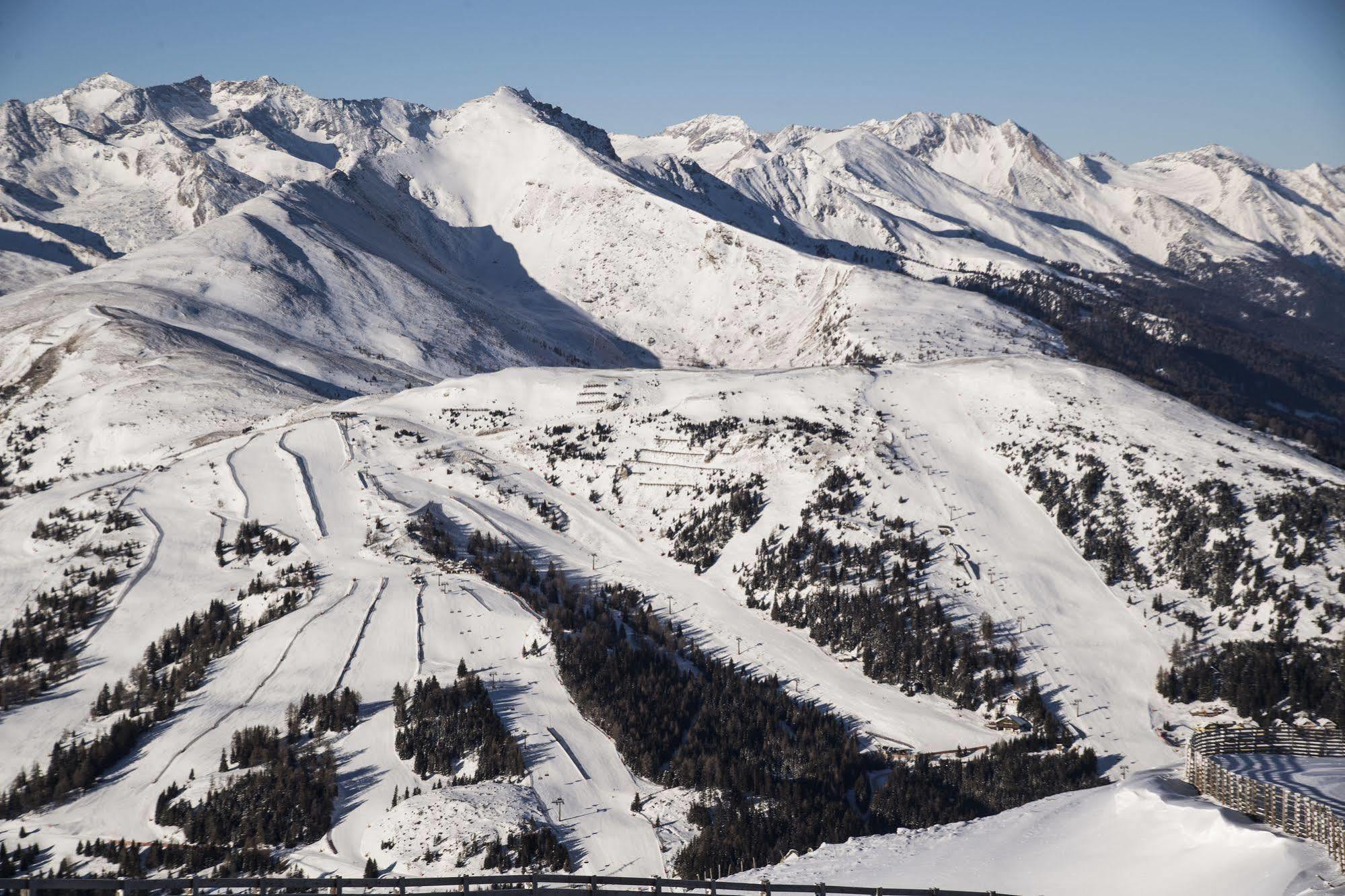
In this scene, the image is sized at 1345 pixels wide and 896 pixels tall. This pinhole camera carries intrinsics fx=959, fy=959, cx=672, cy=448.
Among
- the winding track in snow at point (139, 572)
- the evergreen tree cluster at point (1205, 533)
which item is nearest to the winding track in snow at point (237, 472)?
the winding track in snow at point (139, 572)

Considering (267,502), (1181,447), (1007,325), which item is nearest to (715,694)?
(267,502)

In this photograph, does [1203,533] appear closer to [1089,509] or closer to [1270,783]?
[1089,509]

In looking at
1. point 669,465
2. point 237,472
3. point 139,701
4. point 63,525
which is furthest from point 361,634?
point 669,465

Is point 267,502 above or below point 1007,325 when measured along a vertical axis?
below

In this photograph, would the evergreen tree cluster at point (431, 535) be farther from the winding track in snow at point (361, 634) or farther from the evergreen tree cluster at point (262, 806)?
the evergreen tree cluster at point (262, 806)

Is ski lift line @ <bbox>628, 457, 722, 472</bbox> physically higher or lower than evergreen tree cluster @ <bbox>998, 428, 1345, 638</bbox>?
higher

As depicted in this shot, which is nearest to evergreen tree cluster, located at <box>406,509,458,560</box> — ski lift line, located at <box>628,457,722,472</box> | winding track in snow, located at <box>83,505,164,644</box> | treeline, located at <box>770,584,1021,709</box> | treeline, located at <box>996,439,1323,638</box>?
winding track in snow, located at <box>83,505,164,644</box>

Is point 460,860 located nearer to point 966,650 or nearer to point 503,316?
point 966,650

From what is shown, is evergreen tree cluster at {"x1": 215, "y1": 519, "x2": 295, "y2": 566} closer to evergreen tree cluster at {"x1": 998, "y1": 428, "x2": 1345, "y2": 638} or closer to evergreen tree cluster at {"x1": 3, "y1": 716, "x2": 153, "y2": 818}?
evergreen tree cluster at {"x1": 3, "y1": 716, "x2": 153, "y2": 818}
